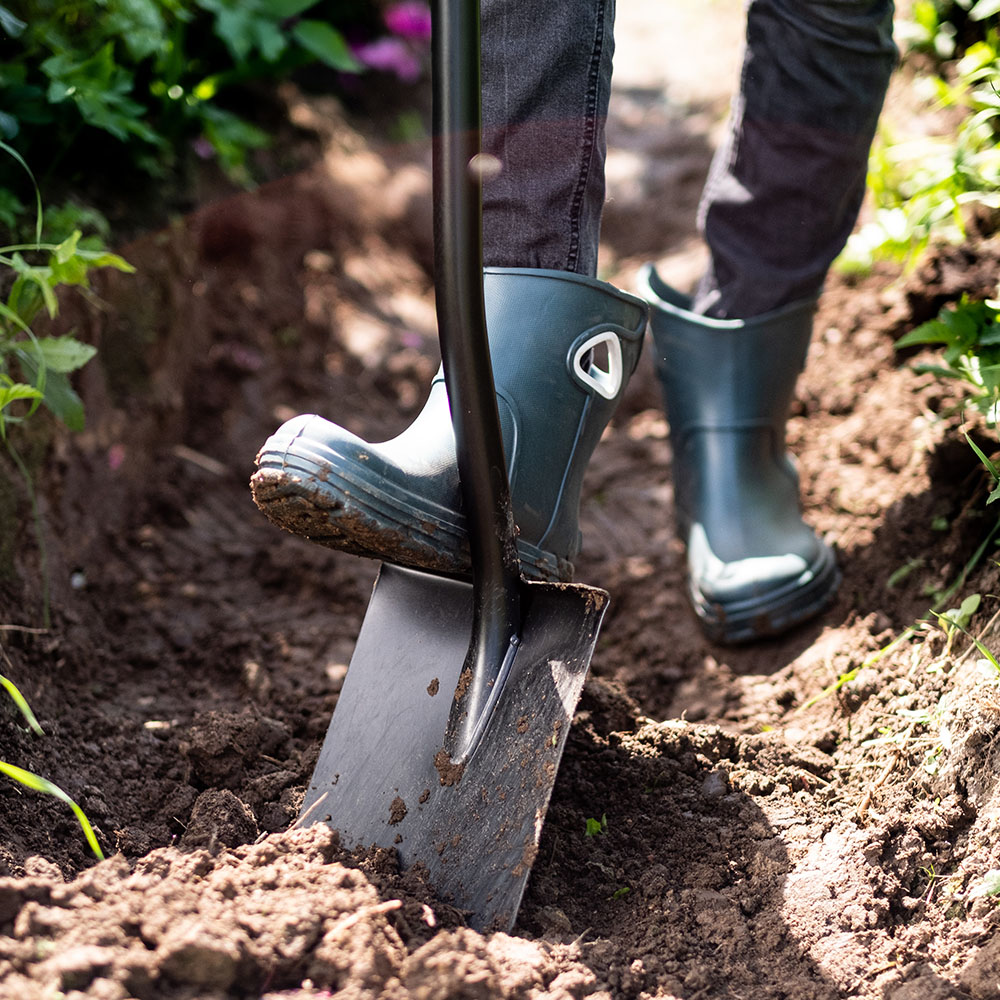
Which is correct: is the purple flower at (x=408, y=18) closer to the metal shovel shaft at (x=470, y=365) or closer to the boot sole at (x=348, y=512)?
the metal shovel shaft at (x=470, y=365)

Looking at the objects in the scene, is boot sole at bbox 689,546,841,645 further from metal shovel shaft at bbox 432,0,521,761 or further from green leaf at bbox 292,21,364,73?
green leaf at bbox 292,21,364,73

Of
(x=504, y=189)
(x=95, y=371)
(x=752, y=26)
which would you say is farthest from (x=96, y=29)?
(x=752, y=26)

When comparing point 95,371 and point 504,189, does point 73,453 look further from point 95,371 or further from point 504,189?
point 504,189

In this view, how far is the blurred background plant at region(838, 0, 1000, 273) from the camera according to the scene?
1.52m

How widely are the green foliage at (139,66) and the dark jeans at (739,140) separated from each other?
0.80 m

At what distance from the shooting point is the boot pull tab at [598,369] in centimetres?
124

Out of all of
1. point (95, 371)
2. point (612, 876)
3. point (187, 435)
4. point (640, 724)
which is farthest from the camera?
point (187, 435)

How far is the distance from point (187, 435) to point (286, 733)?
108cm

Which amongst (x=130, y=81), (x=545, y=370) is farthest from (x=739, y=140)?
(x=130, y=81)

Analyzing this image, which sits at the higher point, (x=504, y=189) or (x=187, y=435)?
(x=187, y=435)

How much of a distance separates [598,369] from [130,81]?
107cm

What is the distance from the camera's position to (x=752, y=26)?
150cm

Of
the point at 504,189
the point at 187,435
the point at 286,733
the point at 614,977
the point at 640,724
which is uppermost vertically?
the point at 187,435

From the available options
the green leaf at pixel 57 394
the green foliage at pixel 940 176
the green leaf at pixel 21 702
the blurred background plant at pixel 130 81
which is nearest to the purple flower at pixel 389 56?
the blurred background plant at pixel 130 81
